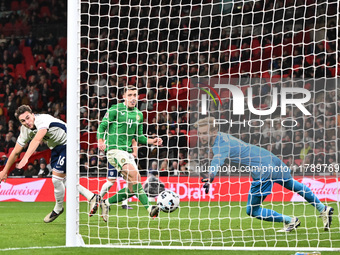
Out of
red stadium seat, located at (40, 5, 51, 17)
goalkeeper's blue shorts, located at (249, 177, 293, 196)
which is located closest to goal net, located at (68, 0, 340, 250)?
goalkeeper's blue shorts, located at (249, 177, 293, 196)

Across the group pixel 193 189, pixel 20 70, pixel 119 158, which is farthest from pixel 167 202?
pixel 20 70

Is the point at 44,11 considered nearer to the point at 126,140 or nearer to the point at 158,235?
the point at 126,140

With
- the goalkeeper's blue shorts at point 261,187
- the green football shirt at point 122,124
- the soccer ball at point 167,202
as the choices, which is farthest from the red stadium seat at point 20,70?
the goalkeeper's blue shorts at point 261,187

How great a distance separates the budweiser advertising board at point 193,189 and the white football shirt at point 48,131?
141 inches

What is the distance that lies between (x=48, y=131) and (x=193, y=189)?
19.9 feet

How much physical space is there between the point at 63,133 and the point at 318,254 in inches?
185

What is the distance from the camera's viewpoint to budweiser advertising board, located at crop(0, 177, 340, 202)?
46.3 ft

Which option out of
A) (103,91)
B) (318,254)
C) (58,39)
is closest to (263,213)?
(318,254)

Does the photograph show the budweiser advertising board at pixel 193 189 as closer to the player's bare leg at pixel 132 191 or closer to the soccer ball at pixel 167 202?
the player's bare leg at pixel 132 191

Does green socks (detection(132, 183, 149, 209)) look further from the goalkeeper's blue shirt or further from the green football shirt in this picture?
the goalkeeper's blue shirt

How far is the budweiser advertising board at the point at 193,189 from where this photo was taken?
1412 centimetres

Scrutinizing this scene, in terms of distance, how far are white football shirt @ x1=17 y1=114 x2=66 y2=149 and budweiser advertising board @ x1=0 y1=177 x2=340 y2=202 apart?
11.8 feet

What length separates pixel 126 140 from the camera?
9.84 meters

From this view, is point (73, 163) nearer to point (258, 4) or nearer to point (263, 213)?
point (263, 213)
